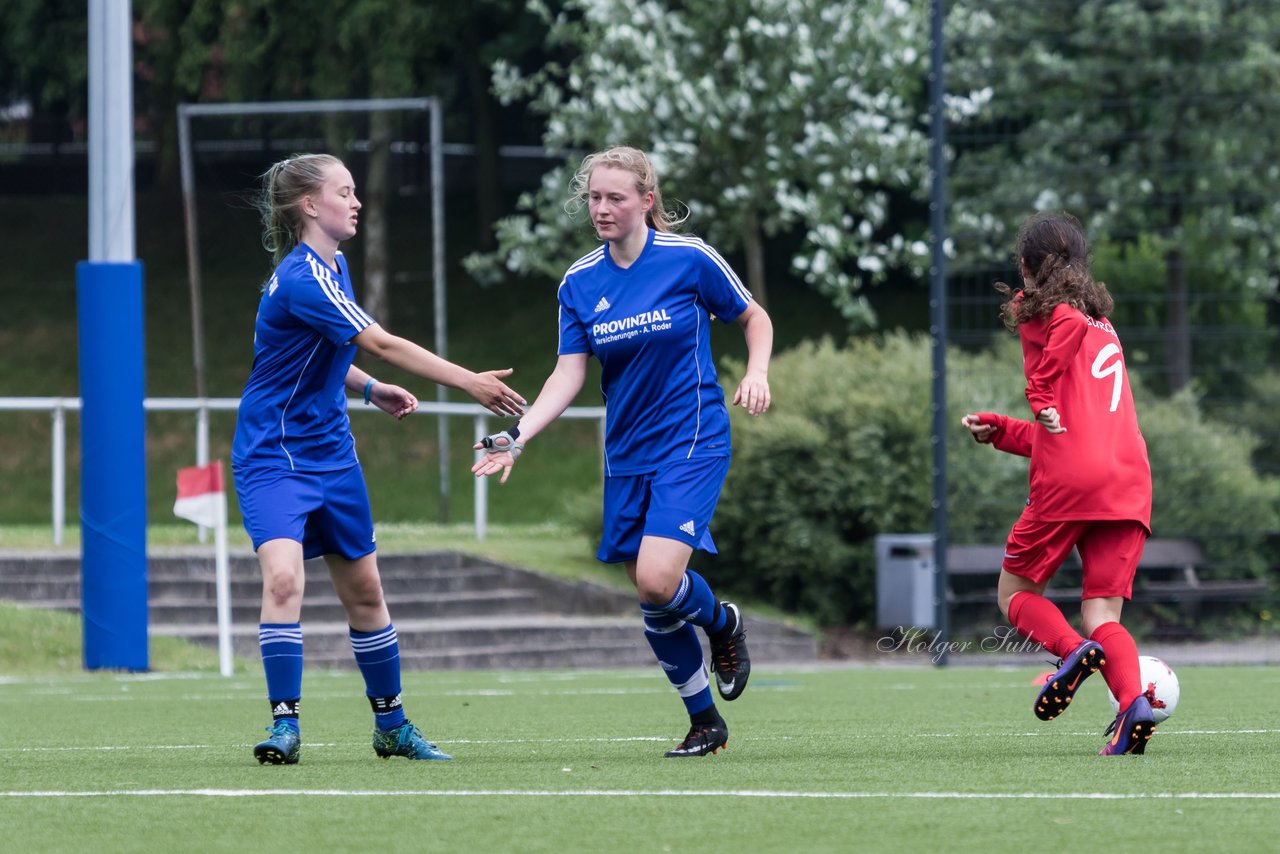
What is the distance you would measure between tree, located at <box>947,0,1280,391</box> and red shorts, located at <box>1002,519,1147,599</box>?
10564mm

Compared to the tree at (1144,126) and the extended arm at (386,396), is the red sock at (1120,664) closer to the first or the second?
the extended arm at (386,396)

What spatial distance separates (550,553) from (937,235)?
5.07 metres

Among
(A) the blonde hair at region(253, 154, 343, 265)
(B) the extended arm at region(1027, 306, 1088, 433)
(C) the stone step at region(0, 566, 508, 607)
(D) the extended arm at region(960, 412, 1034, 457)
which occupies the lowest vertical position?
(C) the stone step at region(0, 566, 508, 607)

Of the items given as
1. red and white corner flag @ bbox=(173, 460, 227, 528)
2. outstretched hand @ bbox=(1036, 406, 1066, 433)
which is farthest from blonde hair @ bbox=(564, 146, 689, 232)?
red and white corner flag @ bbox=(173, 460, 227, 528)

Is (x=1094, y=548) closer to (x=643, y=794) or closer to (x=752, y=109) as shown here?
(x=643, y=794)

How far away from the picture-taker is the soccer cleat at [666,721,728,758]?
6.37 meters

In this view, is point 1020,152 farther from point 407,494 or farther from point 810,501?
point 407,494

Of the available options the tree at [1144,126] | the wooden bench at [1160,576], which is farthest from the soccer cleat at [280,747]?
the tree at [1144,126]

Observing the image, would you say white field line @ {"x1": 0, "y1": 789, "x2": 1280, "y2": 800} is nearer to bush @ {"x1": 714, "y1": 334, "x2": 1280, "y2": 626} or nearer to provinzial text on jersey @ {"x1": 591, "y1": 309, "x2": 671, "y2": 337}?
provinzial text on jersey @ {"x1": 591, "y1": 309, "x2": 671, "y2": 337}

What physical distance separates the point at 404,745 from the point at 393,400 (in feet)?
3.56

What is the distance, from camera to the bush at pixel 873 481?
50.5ft

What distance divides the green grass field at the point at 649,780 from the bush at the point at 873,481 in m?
6.14

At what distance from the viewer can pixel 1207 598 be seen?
15203 mm

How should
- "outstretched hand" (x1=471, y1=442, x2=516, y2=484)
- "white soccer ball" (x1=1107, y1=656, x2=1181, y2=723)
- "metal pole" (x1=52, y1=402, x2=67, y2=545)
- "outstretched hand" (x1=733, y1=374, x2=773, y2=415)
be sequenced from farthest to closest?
1. "metal pole" (x1=52, y1=402, x2=67, y2=545)
2. "white soccer ball" (x1=1107, y1=656, x2=1181, y2=723)
3. "outstretched hand" (x1=733, y1=374, x2=773, y2=415)
4. "outstretched hand" (x1=471, y1=442, x2=516, y2=484)
